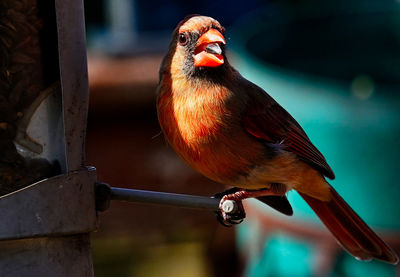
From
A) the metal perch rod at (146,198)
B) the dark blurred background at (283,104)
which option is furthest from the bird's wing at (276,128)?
the metal perch rod at (146,198)

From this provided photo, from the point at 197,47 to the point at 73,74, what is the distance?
76 cm

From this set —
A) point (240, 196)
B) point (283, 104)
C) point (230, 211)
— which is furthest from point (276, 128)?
point (283, 104)

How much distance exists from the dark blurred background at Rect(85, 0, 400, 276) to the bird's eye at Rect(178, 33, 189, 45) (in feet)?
1.46

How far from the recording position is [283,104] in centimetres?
501

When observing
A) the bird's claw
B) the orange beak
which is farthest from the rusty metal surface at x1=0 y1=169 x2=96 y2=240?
the orange beak

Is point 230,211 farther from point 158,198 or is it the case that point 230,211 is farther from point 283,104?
point 283,104

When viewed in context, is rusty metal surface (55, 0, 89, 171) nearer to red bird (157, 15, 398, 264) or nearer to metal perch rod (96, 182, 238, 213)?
metal perch rod (96, 182, 238, 213)

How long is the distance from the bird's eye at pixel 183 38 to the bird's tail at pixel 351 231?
1.15 metres

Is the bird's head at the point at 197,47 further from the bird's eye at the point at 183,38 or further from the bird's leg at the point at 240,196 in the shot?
the bird's leg at the point at 240,196

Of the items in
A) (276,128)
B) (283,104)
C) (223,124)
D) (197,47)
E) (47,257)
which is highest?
(197,47)

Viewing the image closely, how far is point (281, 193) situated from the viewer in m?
3.67

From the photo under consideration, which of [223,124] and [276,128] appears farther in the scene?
[276,128]

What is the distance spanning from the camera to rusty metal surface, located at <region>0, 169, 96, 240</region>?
105 inches

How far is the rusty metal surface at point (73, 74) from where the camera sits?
2740 mm
